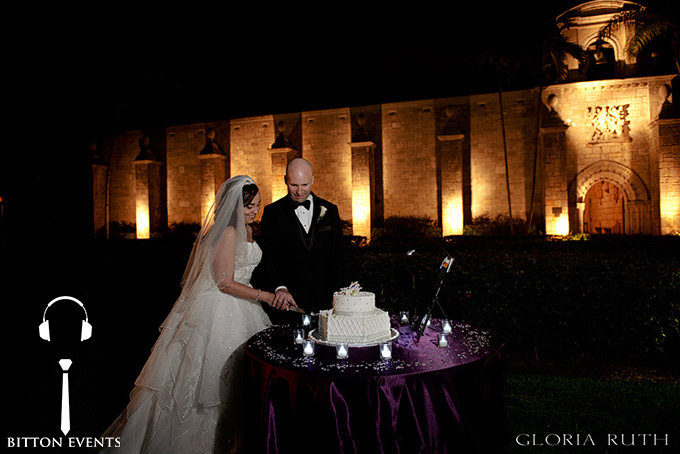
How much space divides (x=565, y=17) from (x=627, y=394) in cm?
1931

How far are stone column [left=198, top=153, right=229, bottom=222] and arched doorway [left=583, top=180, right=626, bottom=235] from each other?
2036 centimetres

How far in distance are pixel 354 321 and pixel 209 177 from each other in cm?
2221

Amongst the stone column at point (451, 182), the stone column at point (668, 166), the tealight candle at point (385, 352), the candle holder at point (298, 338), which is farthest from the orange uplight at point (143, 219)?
the stone column at point (668, 166)

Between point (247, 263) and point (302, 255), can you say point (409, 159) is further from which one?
point (247, 263)

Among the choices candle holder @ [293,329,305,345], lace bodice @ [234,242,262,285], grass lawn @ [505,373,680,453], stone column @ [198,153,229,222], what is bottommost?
grass lawn @ [505,373,680,453]

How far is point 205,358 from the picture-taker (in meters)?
3.38

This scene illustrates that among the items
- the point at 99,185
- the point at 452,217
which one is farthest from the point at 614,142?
the point at 99,185

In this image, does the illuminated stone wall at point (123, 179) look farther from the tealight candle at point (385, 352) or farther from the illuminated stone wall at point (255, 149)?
the tealight candle at point (385, 352)

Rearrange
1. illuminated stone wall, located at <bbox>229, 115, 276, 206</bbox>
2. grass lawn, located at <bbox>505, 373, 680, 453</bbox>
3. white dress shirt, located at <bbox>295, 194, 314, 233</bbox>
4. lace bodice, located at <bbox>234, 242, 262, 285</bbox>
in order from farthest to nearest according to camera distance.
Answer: illuminated stone wall, located at <bbox>229, 115, 276, 206</bbox>, white dress shirt, located at <bbox>295, 194, 314, 233</bbox>, lace bodice, located at <bbox>234, 242, 262, 285</bbox>, grass lawn, located at <bbox>505, 373, 680, 453</bbox>

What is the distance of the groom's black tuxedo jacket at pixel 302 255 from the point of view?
14.1 feet

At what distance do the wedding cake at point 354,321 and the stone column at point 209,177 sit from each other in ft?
70.9

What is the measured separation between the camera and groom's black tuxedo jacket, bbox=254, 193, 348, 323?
169 inches

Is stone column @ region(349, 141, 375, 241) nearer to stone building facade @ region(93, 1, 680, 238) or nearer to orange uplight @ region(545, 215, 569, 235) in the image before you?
stone building facade @ region(93, 1, 680, 238)

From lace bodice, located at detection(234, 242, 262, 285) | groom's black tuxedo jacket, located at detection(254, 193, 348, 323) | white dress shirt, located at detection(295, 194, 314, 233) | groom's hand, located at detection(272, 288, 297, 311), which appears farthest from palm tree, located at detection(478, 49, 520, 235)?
groom's hand, located at detection(272, 288, 297, 311)
